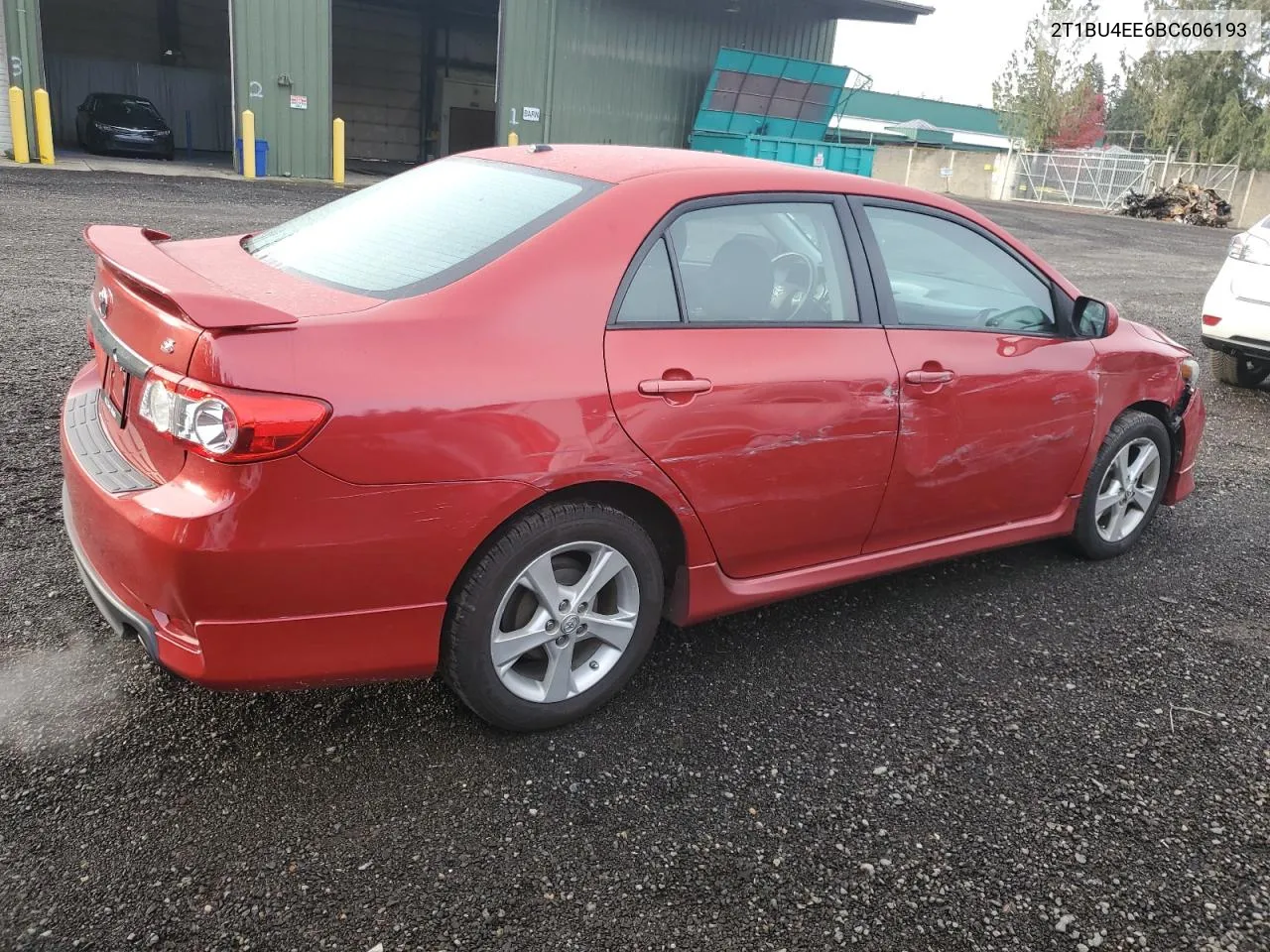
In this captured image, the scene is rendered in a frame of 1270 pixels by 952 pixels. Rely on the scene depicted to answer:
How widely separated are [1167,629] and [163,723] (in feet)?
11.3

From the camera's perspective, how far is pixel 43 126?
57.1 feet

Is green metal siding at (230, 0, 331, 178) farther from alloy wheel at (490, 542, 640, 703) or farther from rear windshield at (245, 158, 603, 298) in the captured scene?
alloy wheel at (490, 542, 640, 703)

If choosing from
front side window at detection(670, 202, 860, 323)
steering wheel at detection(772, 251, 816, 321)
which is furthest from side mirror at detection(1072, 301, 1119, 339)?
steering wheel at detection(772, 251, 816, 321)

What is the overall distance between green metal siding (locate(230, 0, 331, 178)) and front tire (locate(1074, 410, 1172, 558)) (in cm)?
1885

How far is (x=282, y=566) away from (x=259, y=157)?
19179 mm

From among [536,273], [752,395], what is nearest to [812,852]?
[752,395]

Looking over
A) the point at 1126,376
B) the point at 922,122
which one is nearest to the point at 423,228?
the point at 1126,376

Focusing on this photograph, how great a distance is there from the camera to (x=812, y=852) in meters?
2.49

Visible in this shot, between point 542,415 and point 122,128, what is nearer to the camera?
point 542,415

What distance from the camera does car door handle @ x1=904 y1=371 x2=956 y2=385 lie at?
131 inches

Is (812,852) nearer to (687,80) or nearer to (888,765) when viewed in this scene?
(888,765)

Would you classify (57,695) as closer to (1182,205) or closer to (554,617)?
(554,617)

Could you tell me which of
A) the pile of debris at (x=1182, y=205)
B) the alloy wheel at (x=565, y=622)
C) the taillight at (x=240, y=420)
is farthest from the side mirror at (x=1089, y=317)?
the pile of debris at (x=1182, y=205)

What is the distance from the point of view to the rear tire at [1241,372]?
26.2 feet
